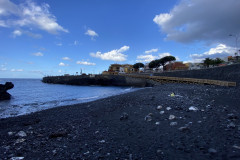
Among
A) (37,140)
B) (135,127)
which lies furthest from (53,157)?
(135,127)

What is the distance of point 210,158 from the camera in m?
2.46

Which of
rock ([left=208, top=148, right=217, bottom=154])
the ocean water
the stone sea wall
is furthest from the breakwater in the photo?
rock ([left=208, top=148, right=217, bottom=154])

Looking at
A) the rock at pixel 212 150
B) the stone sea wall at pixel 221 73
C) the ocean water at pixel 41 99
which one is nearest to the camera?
the rock at pixel 212 150

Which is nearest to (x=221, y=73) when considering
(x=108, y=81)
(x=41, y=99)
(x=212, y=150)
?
(x=212, y=150)

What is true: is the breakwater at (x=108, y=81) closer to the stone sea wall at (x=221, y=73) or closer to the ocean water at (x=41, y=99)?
the stone sea wall at (x=221, y=73)

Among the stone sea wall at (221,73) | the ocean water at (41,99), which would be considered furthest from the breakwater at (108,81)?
the ocean water at (41,99)

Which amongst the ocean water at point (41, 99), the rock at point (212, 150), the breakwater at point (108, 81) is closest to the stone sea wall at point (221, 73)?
the breakwater at point (108, 81)

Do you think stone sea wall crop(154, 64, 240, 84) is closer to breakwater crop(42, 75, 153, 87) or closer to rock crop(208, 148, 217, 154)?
breakwater crop(42, 75, 153, 87)

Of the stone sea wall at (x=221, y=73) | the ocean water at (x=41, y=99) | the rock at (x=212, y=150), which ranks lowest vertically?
the ocean water at (x=41, y=99)

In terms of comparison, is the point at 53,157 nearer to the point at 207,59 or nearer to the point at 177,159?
the point at 177,159

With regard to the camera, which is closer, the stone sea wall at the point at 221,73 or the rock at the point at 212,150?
the rock at the point at 212,150

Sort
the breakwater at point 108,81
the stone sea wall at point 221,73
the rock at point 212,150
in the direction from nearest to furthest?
the rock at point 212,150 < the stone sea wall at point 221,73 < the breakwater at point 108,81

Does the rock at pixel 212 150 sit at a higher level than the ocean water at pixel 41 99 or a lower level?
higher

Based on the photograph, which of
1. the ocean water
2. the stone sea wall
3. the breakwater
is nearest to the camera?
the ocean water
